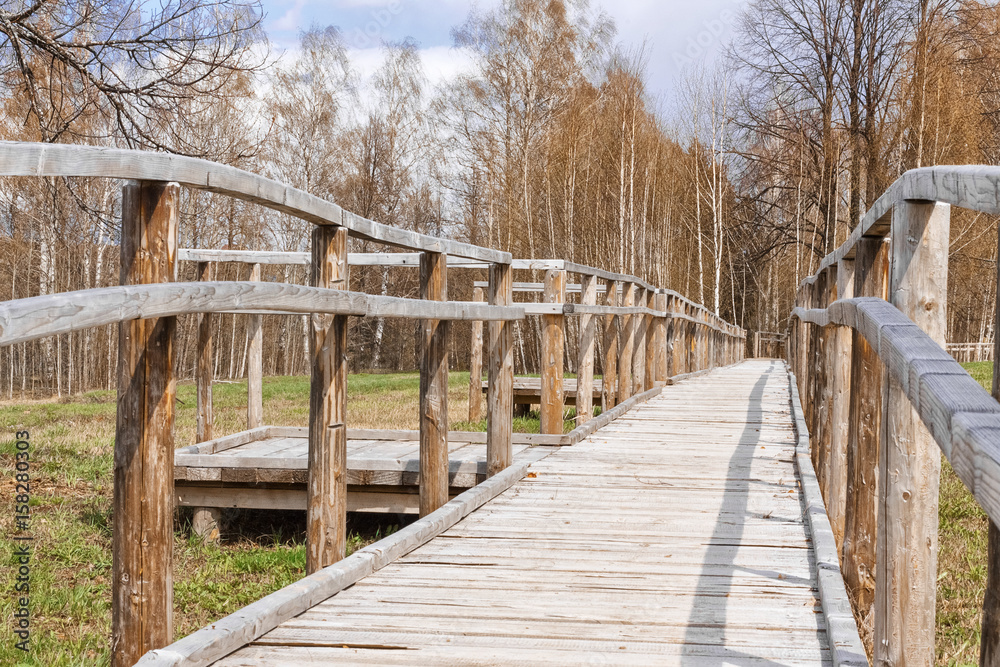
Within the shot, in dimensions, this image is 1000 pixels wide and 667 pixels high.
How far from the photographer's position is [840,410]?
440cm

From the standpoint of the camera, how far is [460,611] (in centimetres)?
295

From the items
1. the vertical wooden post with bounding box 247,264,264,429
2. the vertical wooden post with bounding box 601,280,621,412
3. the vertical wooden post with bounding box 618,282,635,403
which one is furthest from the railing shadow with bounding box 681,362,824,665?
the vertical wooden post with bounding box 247,264,264,429

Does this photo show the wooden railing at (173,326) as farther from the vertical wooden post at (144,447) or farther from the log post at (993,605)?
the log post at (993,605)

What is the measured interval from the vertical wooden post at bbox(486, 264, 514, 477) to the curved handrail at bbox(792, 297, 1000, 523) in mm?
3368

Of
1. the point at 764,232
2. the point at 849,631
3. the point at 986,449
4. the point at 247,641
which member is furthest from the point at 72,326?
the point at 764,232

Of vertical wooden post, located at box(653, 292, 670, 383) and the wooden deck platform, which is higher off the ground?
vertical wooden post, located at box(653, 292, 670, 383)

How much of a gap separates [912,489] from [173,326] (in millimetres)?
1878

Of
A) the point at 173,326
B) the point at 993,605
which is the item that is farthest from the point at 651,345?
the point at 993,605

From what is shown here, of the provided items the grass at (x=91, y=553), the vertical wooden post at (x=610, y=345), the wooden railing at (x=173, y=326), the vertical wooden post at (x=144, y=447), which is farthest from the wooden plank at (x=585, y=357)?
the vertical wooden post at (x=144, y=447)

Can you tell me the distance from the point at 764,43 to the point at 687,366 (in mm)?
11616

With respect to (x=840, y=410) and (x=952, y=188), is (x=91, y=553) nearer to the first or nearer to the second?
(x=840, y=410)

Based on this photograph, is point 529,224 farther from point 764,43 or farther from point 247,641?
point 247,641

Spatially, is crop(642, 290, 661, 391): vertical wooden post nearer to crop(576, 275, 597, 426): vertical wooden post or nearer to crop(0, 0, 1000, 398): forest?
crop(576, 275, 597, 426): vertical wooden post

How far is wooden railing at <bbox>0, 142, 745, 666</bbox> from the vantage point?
78.2 inches
